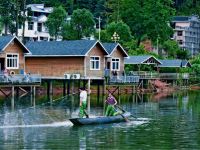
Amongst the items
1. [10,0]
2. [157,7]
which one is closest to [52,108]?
[10,0]

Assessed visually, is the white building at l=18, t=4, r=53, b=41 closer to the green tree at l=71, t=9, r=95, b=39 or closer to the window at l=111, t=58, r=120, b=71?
the green tree at l=71, t=9, r=95, b=39

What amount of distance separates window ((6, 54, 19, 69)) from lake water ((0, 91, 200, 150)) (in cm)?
1063

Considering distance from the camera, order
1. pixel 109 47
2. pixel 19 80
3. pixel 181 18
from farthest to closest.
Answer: pixel 181 18 → pixel 109 47 → pixel 19 80

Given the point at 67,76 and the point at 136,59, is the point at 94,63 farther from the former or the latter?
the point at 136,59

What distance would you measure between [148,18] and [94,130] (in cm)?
7389

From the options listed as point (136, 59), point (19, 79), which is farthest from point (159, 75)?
point (19, 79)

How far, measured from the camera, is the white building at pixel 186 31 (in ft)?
493

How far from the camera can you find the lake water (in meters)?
30.3

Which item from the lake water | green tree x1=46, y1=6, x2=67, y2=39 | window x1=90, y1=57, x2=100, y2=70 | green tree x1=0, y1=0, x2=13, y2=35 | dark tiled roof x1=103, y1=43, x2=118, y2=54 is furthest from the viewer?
green tree x1=46, y1=6, x2=67, y2=39

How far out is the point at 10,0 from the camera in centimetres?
8738

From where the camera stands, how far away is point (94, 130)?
3619 cm

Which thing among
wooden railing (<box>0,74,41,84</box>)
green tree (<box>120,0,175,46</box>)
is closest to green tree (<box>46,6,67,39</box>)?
green tree (<box>120,0,175,46</box>)

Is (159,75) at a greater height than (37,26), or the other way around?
(37,26)

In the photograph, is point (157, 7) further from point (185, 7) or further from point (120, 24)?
point (185, 7)
